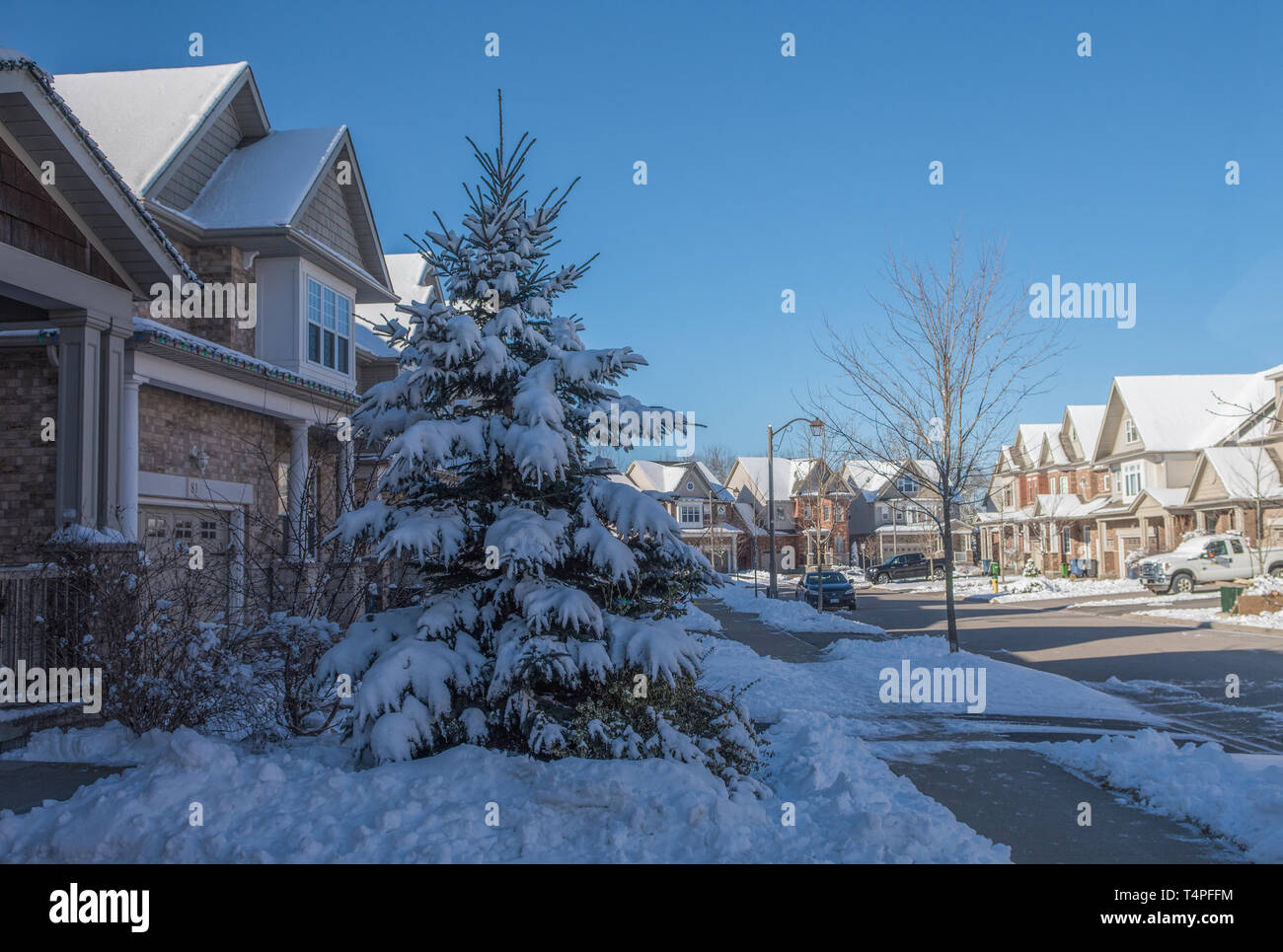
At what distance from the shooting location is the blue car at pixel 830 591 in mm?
31281

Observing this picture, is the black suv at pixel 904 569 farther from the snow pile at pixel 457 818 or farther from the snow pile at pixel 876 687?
the snow pile at pixel 457 818

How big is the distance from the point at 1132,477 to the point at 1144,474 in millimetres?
1333

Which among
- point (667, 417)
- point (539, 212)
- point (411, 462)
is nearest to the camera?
point (411, 462)

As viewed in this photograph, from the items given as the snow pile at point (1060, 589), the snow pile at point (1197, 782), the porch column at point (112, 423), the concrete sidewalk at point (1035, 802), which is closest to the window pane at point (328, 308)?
the porch column at point (112, 423)

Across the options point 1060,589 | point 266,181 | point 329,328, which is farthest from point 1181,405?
point 266,181

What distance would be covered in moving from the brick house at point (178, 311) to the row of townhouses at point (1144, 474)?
1037 inches

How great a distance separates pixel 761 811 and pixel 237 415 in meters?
12.1

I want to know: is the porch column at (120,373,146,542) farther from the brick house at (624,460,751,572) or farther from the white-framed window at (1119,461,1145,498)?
the brick house at (624,460,751,572)

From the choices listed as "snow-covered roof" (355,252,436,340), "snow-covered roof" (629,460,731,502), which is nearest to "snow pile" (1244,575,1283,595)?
"snow-covered roof" (355,252,436,340)

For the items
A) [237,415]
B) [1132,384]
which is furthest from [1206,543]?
[237,415]

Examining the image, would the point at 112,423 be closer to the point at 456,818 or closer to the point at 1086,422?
the point at 456,818

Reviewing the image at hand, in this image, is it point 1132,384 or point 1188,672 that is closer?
point 1188,672
